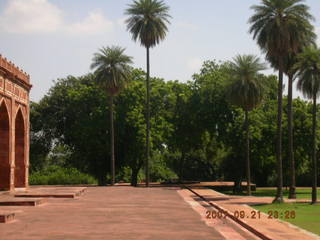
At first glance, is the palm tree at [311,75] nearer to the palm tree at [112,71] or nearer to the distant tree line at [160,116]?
the distant tree line at [160,116]

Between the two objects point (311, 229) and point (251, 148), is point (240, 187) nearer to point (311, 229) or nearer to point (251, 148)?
point (251, 148)

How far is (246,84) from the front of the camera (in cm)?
4509

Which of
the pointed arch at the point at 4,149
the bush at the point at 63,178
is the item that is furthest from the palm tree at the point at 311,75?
the bush at the point at 63,178

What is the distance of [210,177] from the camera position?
78562mm

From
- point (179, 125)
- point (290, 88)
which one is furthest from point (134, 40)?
point (290, 88)

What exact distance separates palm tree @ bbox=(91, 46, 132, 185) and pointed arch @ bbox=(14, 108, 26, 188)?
41.5 ft

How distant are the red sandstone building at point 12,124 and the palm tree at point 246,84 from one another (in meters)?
16.9

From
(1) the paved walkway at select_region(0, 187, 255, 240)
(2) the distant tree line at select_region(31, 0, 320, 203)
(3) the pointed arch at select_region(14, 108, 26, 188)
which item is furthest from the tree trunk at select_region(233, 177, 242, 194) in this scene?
(1) the paved walkway at select_region(0, 187, 255, 240)

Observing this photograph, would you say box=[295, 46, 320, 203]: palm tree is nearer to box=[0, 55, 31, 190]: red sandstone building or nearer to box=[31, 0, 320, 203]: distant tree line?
box=[31, 0, 320, 203]: distant tree line

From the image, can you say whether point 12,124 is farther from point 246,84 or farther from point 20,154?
point 246,84

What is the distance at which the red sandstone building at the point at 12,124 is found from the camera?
34500mm

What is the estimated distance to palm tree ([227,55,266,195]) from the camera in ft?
148

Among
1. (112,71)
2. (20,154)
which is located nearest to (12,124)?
(20,154)

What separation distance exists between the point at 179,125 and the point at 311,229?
38899mm
